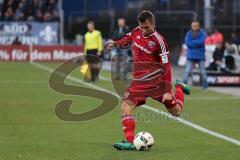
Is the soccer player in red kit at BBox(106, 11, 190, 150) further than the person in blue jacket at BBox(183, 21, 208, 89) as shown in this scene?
No

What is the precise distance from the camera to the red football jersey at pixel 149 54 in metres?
10.7

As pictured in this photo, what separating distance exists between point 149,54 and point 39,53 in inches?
1063

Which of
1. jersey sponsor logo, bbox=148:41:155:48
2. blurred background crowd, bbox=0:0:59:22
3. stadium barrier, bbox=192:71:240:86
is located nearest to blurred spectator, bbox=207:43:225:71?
stadium barrier, bbox=192:71:240:86

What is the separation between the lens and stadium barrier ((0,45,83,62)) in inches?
1463

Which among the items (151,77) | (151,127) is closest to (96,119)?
(151,127)

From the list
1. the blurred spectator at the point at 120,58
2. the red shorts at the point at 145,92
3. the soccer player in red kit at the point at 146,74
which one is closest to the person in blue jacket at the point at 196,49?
the blurred spectator at the point at 120,58

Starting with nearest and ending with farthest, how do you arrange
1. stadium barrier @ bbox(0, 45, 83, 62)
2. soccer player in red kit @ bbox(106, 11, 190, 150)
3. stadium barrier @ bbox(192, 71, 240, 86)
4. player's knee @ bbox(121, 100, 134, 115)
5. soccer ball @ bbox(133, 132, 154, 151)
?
1. soccer ball @ bbox(133, 132, 154, 151)
2. soccer player in red kit @ bbox(106, 11, 190, 150)
3. player's knee @ bbox(121, 100, 134, 115)
4. stadium barrier @ bbox(192, 71, 240, 86)
5. stadium barrier @ bbox(0, 45, 83, 62)

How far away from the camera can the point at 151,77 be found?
11055 mm

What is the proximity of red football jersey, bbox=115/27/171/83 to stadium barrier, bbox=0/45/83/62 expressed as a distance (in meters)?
26.2

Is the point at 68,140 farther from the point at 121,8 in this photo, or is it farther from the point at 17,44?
the point at 121,8

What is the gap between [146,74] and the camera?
10953 millimetres

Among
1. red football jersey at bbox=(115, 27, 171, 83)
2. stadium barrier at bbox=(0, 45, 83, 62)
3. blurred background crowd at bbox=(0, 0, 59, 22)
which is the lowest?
stadium barrier at bbox=(0, 45, 83, 62)

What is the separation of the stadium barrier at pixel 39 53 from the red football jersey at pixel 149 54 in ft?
86.1

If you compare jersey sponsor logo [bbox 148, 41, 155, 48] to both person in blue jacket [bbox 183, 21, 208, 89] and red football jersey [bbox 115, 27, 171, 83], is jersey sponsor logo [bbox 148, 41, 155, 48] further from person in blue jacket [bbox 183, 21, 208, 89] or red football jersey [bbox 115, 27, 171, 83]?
person in blue jacket [bbox 183, 21, 208, 89]
